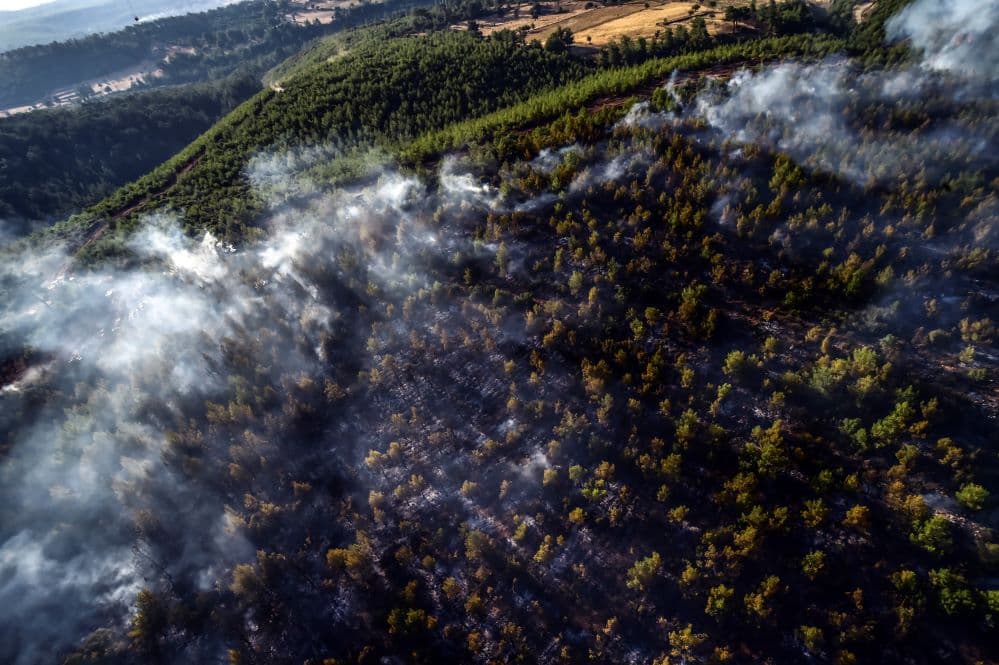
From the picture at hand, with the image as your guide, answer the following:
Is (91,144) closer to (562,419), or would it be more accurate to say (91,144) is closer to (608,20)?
(608,20)

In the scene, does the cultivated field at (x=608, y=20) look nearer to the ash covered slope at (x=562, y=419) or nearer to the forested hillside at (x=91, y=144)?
the ash covered slope at (x=562, y=419)

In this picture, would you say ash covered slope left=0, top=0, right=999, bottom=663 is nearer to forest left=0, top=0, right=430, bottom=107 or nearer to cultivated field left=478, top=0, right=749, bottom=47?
cultivated field left=478, top=0, right=749, bottom=47

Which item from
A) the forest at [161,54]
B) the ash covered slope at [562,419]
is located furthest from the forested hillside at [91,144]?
the ash covered slope at [562,419]

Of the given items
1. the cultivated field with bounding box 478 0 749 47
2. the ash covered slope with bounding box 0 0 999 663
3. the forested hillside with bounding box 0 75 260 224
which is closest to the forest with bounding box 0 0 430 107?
the forested hillside with bounding box 0 75 260 224

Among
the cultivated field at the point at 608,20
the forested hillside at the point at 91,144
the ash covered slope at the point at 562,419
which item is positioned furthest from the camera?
the forested hillside at the point at 91,144

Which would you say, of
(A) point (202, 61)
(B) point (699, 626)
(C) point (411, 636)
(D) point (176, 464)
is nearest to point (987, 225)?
(B) point (699, 626)

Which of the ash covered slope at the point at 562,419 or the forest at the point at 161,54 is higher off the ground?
the forest at the point at 161,54

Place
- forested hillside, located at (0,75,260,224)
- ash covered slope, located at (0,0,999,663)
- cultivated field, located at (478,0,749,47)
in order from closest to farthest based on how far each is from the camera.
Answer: ash covered slope, located at (0,0,999,663), cultivated field, located at (478,0,749,47), forested hillside, located at (0,75,260,224)

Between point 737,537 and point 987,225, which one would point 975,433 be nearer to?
point 737,537
